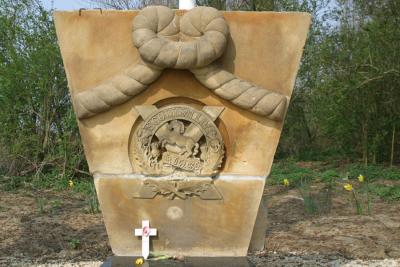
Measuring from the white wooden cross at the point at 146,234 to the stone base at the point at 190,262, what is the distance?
0.08 m

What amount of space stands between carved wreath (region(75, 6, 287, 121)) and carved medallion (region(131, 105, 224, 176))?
17 centimetres

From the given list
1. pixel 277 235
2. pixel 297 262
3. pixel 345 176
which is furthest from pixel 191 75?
pixel 345 176

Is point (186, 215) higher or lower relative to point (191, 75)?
lower

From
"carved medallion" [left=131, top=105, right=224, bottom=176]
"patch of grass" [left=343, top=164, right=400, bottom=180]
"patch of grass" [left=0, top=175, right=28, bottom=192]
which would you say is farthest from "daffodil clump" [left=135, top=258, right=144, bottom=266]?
"patch of grass" [left=343, top=164, right=400, bottom=180]

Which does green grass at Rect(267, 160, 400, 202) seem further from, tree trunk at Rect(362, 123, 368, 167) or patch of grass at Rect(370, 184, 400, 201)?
tree trunk at Rect(362, 123, 368, 167)

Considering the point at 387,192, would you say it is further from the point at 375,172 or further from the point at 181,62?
the point at 181,62

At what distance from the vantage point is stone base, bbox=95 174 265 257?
351 cm

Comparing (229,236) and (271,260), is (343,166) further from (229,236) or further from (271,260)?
(229,236)

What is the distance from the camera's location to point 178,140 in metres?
3.39

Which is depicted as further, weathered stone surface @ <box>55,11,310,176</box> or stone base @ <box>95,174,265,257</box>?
stone base @ <box>95,174,265,257</box>

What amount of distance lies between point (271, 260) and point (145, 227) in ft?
5.80

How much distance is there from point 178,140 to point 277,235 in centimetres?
260

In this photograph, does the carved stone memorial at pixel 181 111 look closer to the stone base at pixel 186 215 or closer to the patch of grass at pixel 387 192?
the stone base at pixel 186 215

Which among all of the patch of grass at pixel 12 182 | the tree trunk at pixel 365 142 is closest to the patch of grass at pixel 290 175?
the tree trunk at pixel 365 142
